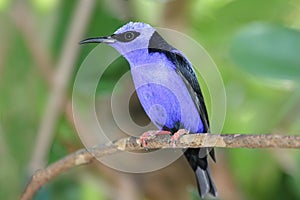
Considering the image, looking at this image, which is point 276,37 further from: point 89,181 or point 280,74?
point 89,181

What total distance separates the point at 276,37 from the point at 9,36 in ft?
2.48

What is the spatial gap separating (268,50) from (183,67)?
0.54 metres

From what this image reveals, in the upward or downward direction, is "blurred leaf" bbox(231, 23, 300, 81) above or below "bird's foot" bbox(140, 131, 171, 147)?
below

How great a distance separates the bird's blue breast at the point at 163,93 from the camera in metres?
0.91

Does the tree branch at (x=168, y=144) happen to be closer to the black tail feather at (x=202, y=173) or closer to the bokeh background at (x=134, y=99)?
the black tail feather at (x=202, y=173)

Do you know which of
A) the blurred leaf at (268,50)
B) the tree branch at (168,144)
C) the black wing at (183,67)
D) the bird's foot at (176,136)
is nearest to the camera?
the tree branch at (168,144)

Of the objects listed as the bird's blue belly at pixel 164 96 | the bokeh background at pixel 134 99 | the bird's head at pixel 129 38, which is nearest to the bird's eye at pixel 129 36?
the bird's head at pixel 129 38

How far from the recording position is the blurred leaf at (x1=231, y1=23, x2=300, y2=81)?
4.50 feet

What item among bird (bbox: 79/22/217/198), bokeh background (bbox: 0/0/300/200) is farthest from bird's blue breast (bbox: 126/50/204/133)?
bokeh background (bbox: 0/0/300/200)

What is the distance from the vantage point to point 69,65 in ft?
4.67

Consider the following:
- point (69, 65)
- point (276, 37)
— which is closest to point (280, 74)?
point (276, 37)

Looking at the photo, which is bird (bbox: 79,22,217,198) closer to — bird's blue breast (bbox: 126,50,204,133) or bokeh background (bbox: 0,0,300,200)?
bird's blue breast (bbox: 126,50,204,133)

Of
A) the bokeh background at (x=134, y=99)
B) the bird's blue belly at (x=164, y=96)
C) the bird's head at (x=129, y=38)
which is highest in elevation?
the bird's head at (x=129, y=38)

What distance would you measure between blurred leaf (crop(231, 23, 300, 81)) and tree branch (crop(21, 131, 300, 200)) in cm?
53
